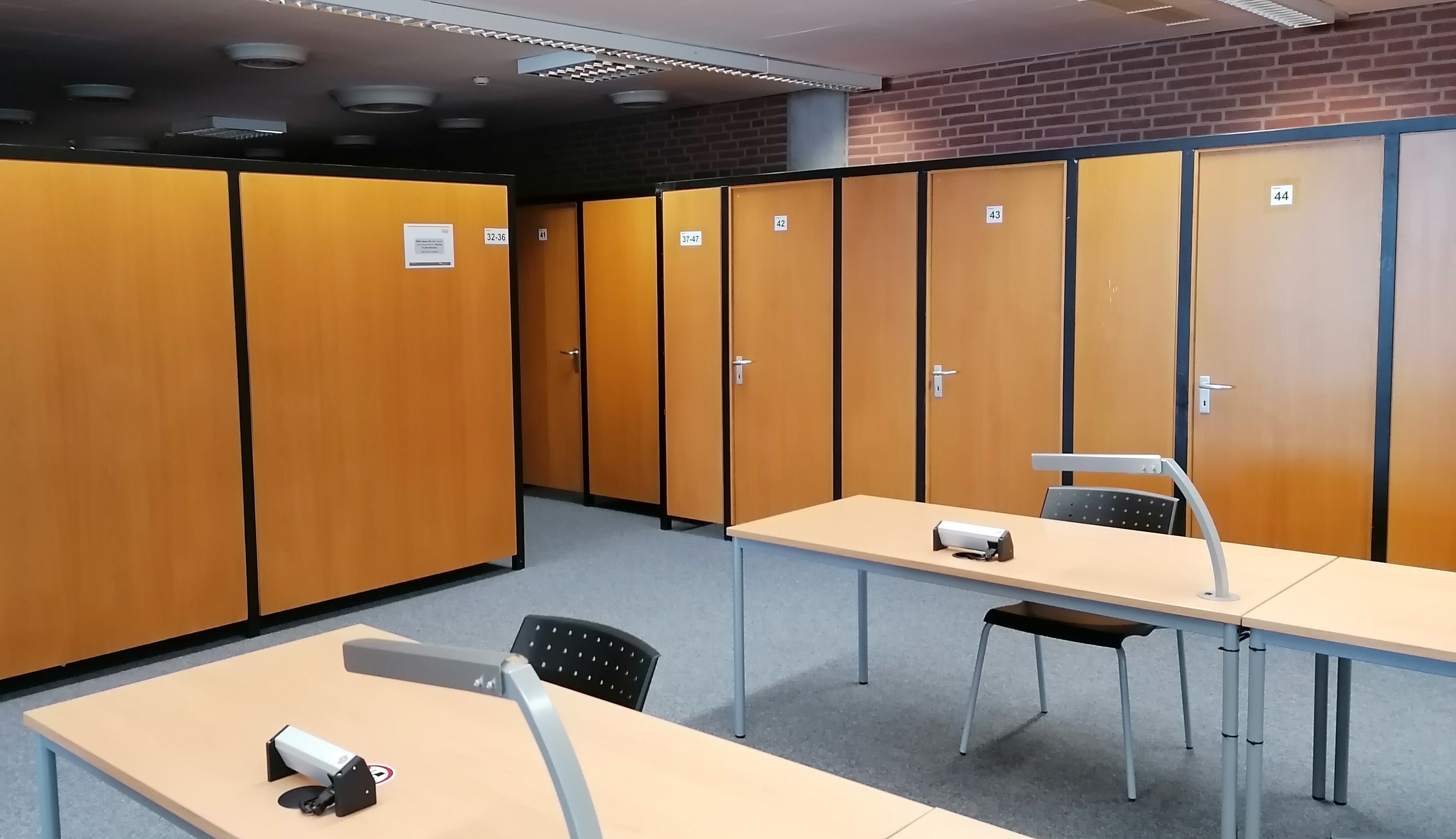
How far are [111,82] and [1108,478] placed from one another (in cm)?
739

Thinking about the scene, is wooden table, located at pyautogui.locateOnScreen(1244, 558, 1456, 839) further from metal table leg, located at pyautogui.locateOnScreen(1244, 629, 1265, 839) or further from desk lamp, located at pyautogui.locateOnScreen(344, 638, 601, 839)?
desk lamp, located at pyautogui.locateOnScreen(344, 638, 601, 839)

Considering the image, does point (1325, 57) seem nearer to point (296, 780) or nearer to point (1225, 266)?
point (1225, 266)

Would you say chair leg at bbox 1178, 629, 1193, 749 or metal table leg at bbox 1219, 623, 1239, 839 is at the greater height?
metal table leg at bbox 1219, 623, 1239, 839

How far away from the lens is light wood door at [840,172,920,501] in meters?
5.79

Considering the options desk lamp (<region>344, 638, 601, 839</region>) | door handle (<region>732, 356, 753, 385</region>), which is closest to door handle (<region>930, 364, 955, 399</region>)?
door handle (<region>732, 356, 753, 385</region>)

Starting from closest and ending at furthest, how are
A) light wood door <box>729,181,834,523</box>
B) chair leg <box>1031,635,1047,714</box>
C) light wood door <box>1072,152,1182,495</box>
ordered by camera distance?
chair leg <box>1031,635,1047,714</box> < light wood door <box>1072,152,1182,495</box> < light wood door <box>729,181,834,523</box>

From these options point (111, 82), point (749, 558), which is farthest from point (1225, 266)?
point (111, 82)

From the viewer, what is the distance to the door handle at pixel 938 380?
18.7ft

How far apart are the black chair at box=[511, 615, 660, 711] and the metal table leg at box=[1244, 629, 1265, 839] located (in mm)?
1393

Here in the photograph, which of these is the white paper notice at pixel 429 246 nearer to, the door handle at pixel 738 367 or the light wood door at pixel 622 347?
the door handle at pixel 738 367

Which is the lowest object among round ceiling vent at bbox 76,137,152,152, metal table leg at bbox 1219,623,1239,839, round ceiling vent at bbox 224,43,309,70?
metal table leg at bbox 1219,623,1239,839

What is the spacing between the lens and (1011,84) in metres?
6.89

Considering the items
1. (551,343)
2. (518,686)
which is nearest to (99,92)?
(551,343)

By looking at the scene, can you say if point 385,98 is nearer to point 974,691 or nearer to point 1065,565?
point 974,691
